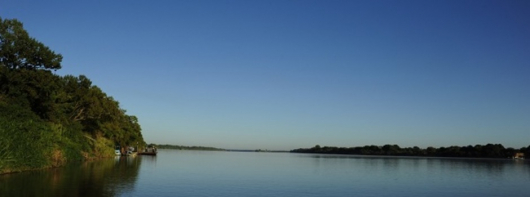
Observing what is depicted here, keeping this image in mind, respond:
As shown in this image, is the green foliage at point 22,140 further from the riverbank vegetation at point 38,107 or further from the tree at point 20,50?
the tree at point 20,50

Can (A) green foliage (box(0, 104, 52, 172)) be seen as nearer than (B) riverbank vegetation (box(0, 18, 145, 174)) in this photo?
Yes

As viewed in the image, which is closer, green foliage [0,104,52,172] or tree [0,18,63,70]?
green foliage [0,104,52,172]

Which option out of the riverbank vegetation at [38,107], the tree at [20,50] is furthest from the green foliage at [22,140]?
the tree at [20,50]

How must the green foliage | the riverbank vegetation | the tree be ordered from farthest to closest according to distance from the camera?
the tree
the riverbank vegetation
the green foliage

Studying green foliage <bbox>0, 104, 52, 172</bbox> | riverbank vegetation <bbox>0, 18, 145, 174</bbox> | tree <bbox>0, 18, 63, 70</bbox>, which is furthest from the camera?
tree <bbox>0, 18, 63, 70</bbox>

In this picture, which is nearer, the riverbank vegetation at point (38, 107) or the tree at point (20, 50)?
the riverbank vegetation at point (38, 107)

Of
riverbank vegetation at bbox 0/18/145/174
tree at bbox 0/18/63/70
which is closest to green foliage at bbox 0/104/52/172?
riverbank vegetation at bbox 0/18/145/174

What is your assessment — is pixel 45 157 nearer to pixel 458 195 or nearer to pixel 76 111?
pixel 76 111

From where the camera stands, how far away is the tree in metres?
49.6

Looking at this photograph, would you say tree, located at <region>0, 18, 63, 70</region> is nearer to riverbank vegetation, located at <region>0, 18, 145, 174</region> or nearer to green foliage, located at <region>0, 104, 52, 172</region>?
riverbank vegetation, located at <region>0, 18, 145, 174</region>

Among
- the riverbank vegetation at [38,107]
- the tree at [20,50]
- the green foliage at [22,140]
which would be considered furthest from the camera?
the tree at [20,50]

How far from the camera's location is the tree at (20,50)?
4956 cm

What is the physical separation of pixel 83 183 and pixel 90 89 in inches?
1639

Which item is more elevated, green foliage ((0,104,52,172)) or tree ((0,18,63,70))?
tree ((0,18,63,70))
